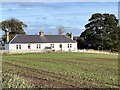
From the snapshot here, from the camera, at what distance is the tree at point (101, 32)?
62938 mm

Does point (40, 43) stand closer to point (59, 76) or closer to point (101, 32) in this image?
point (101, 32)

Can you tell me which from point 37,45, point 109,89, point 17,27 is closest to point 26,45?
point 37,45

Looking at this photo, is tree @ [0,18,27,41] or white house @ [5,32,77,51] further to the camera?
tree @ [0,18,27,41]

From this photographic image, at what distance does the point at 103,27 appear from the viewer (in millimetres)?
67375

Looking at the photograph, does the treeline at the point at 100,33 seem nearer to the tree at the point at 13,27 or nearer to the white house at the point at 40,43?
the white house at the point at 40,43

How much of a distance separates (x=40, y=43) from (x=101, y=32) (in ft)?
42.9

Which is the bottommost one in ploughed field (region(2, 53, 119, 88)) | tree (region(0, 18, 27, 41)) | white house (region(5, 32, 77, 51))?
ploughed field (region(2, 53, 119, 88))

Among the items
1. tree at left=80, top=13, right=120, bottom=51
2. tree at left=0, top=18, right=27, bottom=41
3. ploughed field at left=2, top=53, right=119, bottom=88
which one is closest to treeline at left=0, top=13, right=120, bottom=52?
tree at left=80, top=13, right=120, bottom=51

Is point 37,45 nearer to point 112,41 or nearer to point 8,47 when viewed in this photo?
point 8,47

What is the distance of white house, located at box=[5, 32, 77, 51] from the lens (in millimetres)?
60500

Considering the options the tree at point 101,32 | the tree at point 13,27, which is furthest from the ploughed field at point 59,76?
the tree at point 13,27

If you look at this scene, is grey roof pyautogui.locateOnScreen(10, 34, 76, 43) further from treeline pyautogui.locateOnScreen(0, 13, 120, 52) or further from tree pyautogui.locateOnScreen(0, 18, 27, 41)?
tree pyautogui.locateOnScreen(0, 18, 27, 41)

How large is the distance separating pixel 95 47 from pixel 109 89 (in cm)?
5242

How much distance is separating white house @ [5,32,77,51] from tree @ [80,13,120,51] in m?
4.66
